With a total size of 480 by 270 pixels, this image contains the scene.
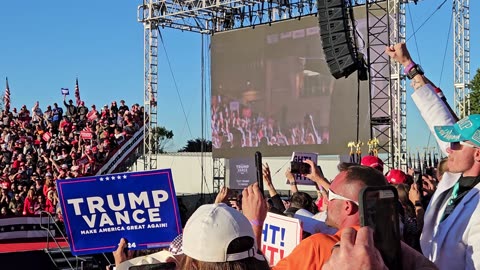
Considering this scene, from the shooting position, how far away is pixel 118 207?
4051mm

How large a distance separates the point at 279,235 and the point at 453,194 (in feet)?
3.00

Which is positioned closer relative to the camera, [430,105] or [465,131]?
[465,131]

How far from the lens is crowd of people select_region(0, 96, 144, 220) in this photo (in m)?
19.8

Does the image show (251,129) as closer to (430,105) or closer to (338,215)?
(430,105)

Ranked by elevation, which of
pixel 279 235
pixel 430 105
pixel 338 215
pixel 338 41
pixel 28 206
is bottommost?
pixel 28 206

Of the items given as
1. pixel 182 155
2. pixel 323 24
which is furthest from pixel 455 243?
pixel 182 155

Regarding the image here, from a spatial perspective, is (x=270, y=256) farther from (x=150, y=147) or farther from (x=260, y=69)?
(x=150, y=147)

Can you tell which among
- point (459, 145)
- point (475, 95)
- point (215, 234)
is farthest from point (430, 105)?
point (475, 95)

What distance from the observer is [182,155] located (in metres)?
36.2

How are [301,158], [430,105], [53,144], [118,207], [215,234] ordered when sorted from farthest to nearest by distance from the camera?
[53,144] < [301,158] < [118,207] < [430,105] < [215,234]

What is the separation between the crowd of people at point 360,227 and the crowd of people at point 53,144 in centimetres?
1595

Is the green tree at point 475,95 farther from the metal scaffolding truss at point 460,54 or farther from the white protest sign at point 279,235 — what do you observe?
the white protest sign at point 279,235

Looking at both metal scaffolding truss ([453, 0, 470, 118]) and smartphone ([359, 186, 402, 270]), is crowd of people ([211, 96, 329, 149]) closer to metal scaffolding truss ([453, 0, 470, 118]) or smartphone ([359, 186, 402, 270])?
metal scaffolding truss ([453, 0, 470, 118])

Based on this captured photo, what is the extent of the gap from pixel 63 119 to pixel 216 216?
23.5 metres
